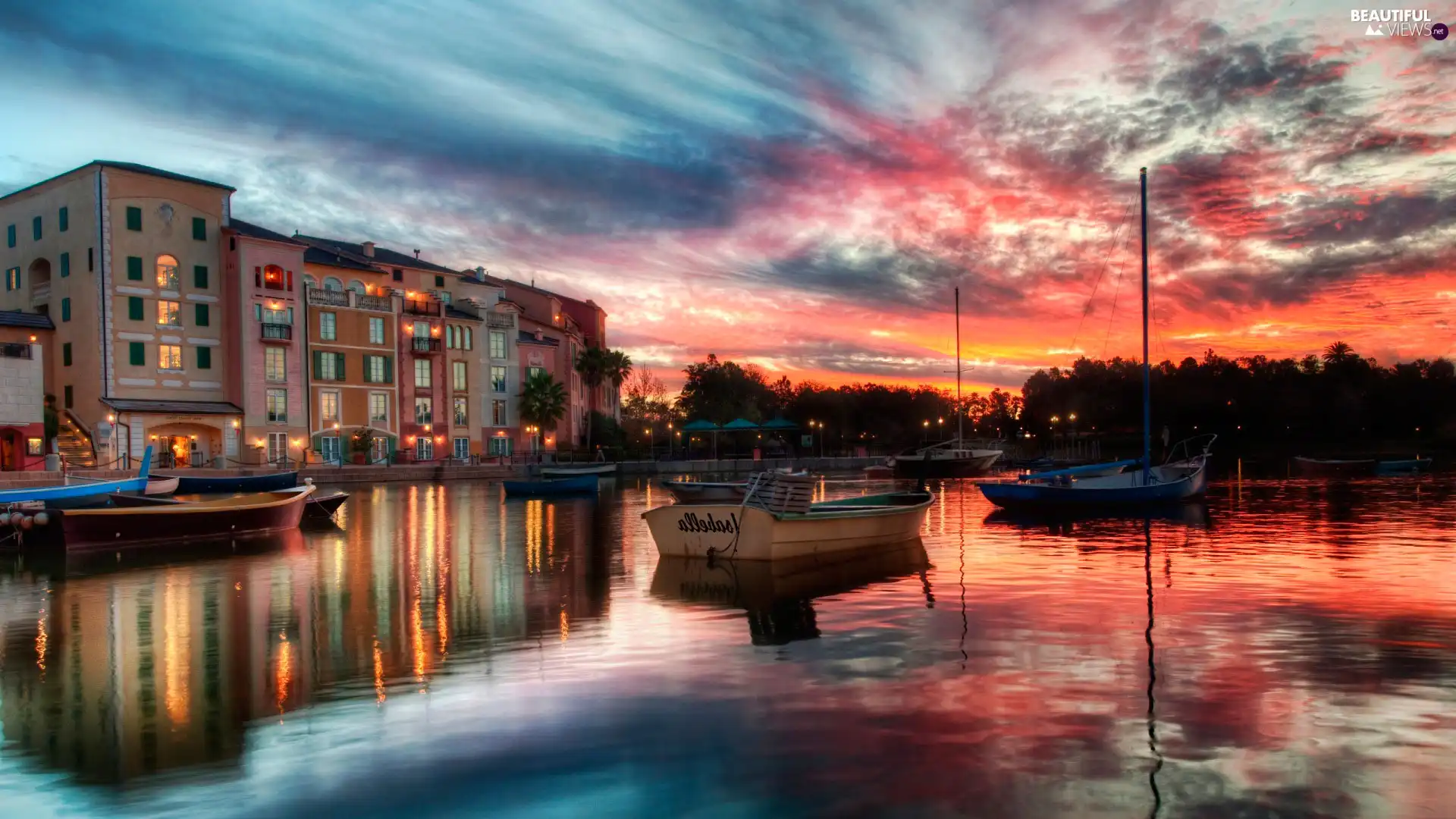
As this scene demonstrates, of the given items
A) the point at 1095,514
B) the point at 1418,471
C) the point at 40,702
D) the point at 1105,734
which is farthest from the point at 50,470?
the point at 1418,471

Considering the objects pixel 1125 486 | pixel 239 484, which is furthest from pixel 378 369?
pixel 1125 486

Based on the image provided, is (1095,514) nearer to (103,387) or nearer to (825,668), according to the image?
(825,668)

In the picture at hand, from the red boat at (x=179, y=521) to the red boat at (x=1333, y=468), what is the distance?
197 ft

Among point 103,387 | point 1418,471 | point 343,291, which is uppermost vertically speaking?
point 343,291

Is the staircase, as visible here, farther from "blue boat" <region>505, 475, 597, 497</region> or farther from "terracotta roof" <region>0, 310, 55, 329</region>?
"blue boat" <region>505, 475, 597, 497</region>

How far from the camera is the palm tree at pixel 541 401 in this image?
249ft

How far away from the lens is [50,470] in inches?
1538

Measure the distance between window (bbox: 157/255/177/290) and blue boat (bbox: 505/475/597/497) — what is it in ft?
91.0

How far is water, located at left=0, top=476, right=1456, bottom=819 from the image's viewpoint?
260 inches

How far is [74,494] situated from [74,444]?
89.8ft

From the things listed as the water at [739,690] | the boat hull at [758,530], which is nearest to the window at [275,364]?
the water at [739,690]

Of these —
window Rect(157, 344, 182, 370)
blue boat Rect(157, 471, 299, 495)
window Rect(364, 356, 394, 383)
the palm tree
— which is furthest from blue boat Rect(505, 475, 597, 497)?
the palm tree

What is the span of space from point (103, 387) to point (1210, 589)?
57.4 metres

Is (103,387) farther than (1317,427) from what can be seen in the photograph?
No
